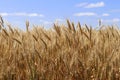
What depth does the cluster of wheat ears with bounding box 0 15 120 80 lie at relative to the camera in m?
2.61

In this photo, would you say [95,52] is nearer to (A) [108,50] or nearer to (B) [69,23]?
(A) [108,50]

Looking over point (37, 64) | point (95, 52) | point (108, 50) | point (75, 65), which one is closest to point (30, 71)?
point (37, 64)

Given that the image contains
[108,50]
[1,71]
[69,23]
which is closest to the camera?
[1,71]

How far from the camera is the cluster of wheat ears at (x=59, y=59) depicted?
2607mm

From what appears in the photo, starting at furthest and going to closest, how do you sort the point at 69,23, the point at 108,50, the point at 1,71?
the point at 69,23 → the point at 108,50 → the point at 1,71

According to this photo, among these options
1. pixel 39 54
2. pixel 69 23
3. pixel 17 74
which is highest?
pixel 69 23

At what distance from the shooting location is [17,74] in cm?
270

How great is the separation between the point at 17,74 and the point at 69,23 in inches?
30.9

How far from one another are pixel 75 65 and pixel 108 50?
400mm

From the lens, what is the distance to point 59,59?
2682 millimetres

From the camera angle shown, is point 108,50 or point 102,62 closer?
point 102,62

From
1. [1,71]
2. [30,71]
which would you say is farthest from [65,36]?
[1,71]

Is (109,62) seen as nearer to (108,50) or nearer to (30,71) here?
(108,50)

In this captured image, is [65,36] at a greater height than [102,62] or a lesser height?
greater
